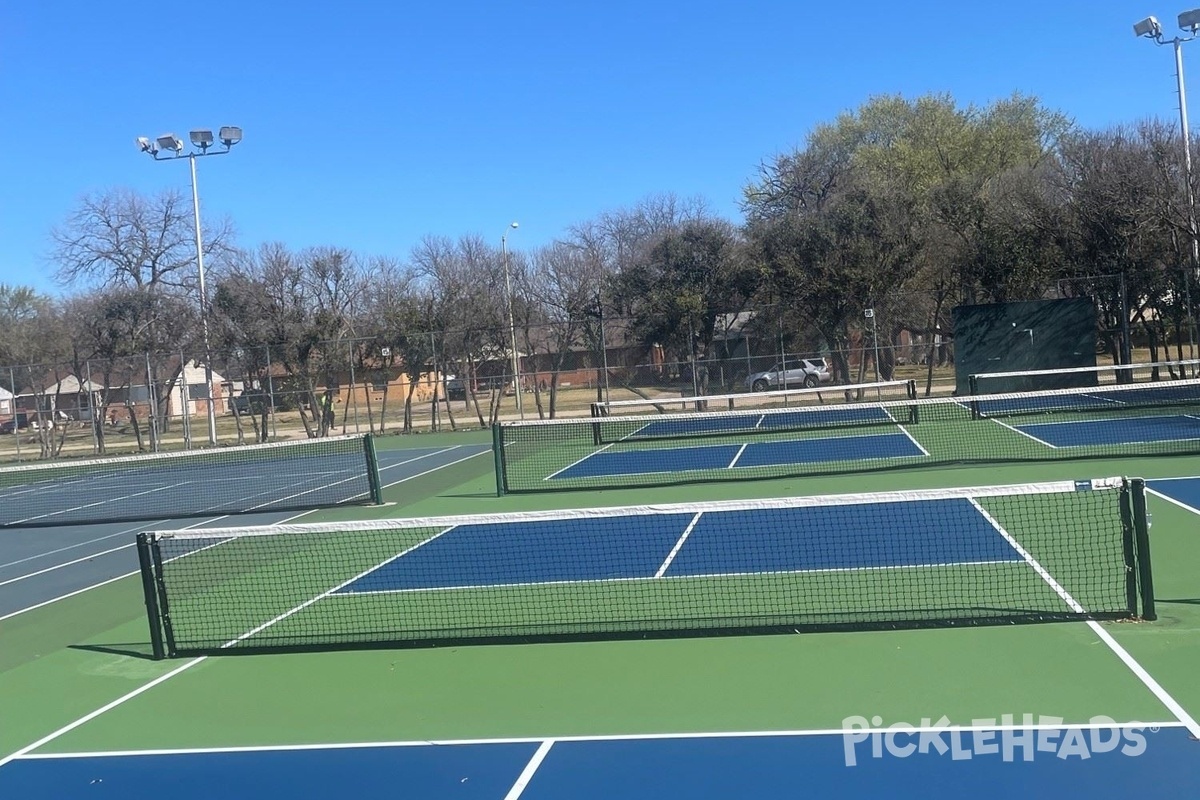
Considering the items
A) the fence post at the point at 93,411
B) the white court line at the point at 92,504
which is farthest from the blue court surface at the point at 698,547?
the fence post at the point at 93,411

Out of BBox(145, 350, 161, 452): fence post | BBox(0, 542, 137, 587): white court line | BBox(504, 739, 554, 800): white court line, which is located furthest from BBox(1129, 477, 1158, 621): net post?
BBox(145, 350, 161, 452): fence post

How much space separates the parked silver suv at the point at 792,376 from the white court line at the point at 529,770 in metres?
26.1

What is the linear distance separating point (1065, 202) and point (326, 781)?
32.0 m

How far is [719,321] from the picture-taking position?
33719 millimetres

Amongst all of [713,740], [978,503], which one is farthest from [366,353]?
[713,740]

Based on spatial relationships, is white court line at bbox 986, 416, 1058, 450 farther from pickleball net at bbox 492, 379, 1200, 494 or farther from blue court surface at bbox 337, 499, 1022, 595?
blue court surface at bbox 337, 499, 1022, 595

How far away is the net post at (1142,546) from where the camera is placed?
289 inches

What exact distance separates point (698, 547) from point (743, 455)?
362 inches

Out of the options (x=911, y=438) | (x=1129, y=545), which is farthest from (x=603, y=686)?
(x=911, y=438)

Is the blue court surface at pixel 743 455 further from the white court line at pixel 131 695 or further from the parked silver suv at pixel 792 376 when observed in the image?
the parked silver suv at pixel 792 376

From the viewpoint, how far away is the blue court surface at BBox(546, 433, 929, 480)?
60.6ft

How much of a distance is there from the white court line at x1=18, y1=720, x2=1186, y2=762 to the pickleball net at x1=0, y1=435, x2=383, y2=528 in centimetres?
987

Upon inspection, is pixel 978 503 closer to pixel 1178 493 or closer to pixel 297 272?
pixel 1178 493

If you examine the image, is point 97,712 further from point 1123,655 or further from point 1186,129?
point 1186,129
